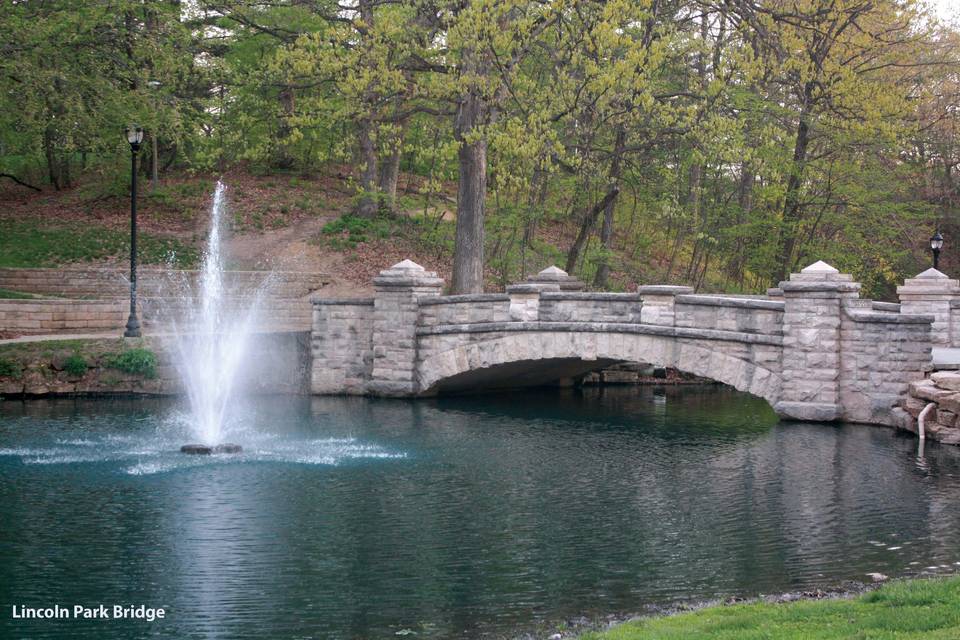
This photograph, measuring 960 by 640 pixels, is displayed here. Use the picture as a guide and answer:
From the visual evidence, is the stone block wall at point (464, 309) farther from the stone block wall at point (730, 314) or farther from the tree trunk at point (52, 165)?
the tree trunk at point (52, 165)

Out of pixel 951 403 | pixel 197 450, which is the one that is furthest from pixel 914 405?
pixel 197 450

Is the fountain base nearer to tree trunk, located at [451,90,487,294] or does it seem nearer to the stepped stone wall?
the stepped stone wall

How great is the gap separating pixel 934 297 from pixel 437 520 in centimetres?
1273

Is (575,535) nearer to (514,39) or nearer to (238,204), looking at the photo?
(514,39)

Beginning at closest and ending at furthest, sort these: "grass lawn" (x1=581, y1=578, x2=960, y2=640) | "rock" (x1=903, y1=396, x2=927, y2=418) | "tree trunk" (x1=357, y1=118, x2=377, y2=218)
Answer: "grass lawn" (x1=581, y1=578, x2=960, y2=640)
"rock" (x1=903, y1=396, x2=927, y2=418)
"tree trunk" (x1=357, y1=118, x2=377, y2=218)

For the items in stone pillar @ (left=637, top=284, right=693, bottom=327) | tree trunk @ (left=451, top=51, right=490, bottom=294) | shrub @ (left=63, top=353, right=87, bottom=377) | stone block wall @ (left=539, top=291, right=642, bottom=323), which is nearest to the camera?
stone pillar @ (left=637, top=284, right=693, bottom=327)

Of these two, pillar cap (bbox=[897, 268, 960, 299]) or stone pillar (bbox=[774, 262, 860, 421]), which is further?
pillar cap (bbox=[897, 268, 960, 299])

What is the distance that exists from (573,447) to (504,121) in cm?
1015

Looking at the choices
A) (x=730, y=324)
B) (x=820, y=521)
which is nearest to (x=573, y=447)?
(x=730, y=324)

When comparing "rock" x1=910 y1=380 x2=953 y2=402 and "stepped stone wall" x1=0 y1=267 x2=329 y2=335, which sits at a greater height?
"stepped stone wall" x1=0 y1=267 x2=329 y2=335

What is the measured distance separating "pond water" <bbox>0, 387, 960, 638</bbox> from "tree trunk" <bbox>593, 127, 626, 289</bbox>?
8.93 m

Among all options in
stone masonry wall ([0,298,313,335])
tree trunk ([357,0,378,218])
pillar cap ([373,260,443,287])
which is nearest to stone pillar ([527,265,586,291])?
pillar cap ([373,260,443,287])

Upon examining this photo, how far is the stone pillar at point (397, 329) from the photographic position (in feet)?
73.9

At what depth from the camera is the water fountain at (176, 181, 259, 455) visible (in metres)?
18.1
